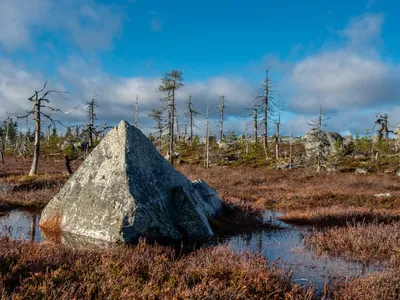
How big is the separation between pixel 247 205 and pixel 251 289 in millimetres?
8241

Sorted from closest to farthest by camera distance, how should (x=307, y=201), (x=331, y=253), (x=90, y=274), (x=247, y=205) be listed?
(x=90, y=274) < (x=331, y=253) < (x=247, y=205) < (x=307, y=201)

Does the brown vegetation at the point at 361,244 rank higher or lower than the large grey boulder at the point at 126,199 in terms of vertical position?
lower

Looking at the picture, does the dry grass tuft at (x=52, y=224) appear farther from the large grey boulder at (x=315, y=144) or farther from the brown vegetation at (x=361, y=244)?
the large grey boulder at (x=315, y=144)

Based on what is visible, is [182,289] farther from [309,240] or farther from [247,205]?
[247,205]

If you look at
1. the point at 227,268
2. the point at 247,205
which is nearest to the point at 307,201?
the point at 247,205

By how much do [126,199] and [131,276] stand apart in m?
2.75

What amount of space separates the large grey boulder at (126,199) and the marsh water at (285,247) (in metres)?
0.57

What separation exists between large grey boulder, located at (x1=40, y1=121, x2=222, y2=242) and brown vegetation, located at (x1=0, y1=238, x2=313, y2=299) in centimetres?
131

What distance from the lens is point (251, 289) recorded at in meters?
4.63

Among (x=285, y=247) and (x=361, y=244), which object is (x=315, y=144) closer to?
(x=361, y=244)

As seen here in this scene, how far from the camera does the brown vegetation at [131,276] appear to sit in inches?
160

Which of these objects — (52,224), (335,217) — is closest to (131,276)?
(52,224)

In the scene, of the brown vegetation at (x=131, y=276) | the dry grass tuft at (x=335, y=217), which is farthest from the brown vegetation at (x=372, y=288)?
the dry grass tuft at (x=335, y=217)

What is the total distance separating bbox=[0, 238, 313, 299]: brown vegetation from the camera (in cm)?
407
